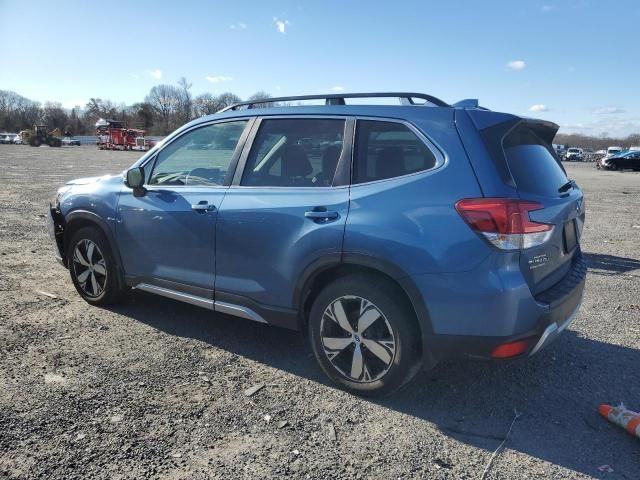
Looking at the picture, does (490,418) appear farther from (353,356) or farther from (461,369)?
(353,356)

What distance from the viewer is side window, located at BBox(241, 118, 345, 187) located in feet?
11.7

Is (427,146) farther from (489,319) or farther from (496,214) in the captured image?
(489,319)

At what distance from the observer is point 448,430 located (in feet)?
10.2

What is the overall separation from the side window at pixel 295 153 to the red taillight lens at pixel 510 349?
1.45 m

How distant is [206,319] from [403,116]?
2653 millimetres

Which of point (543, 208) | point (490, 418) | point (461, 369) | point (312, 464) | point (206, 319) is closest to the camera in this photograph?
point (312, 464)

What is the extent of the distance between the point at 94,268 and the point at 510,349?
12.3 ft

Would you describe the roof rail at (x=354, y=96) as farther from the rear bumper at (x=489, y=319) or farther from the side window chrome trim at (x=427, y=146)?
the rear bumper at (x=489, y=319)

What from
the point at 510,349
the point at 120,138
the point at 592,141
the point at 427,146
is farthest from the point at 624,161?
the point at 592,141

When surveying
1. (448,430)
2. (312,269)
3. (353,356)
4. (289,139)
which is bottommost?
(448,430)

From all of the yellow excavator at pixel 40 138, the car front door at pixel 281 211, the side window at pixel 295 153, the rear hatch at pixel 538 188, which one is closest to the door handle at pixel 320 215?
the car front door at pixel 281 211

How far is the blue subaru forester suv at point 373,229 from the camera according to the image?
9.62 feet

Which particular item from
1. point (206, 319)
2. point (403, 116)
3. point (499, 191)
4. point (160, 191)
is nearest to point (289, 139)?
point (403, 116)

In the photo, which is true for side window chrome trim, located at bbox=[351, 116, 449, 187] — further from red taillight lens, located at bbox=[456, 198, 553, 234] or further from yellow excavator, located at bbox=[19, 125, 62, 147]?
yellow excavator, located at bbox=[19, 125, 62, 147]
